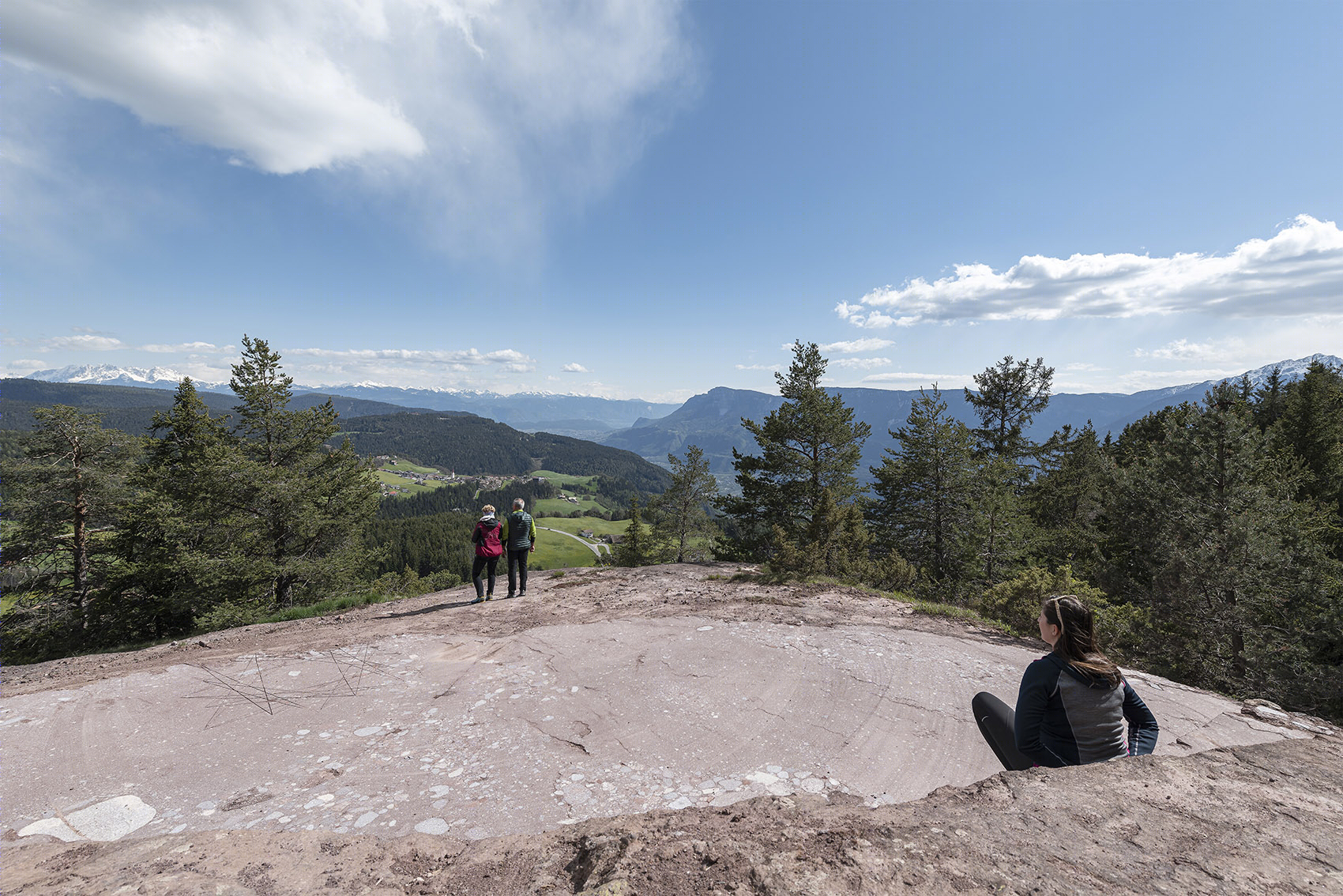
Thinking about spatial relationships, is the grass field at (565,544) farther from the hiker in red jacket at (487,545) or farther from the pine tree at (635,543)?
the hiker in red jacket at (487,545)

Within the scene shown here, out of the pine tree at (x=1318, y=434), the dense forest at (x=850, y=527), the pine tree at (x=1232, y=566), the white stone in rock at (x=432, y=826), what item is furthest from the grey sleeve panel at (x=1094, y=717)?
the pine tree at (x=1318, y=434)

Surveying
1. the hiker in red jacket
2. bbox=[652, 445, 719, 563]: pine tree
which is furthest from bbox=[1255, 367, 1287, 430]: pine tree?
the hiker in red jacket

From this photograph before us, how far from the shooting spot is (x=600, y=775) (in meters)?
4.19

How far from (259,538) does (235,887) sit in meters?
20.4

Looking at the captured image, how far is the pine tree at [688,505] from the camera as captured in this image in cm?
3225

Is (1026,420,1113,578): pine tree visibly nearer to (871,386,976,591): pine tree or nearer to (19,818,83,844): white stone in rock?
(871,386,976,591): pine tree

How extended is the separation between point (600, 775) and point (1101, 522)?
3460 centimetres

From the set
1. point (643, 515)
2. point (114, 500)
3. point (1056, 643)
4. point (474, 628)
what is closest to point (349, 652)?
point (474, 628)

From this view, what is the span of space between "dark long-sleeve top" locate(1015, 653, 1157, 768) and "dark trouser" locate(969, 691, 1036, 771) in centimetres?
15

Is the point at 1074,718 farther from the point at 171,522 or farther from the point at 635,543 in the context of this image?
the point at 635,543

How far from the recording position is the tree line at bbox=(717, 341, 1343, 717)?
1173 centimetres

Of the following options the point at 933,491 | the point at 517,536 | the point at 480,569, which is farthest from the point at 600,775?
the point at 933,491

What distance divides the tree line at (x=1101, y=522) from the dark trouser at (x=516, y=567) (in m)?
6.56

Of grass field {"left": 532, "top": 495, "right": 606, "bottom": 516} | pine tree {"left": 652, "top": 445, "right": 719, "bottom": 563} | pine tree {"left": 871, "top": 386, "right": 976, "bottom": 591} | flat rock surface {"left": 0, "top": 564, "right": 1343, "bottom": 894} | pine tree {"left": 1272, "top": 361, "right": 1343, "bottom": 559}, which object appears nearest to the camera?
flat rock surface {"left": 0, "top": 564, "right": 1343, "bottom": 894}
